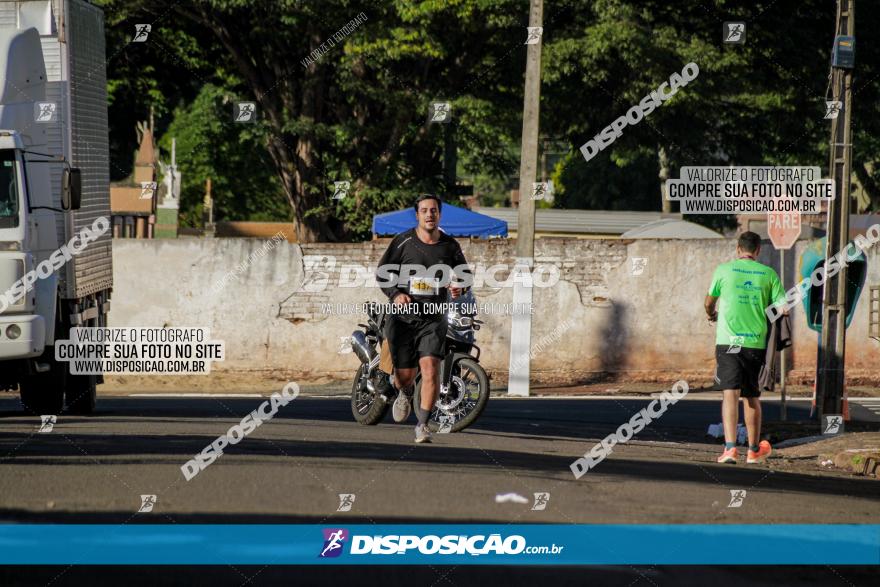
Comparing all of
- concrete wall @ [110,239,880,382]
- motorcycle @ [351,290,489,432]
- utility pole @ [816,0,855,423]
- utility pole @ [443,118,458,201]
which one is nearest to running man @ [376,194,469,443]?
motorcycle @ [351,290,489,432]

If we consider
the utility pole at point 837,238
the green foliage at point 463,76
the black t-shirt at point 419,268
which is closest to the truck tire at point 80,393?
the black t-shirt at point 419,268

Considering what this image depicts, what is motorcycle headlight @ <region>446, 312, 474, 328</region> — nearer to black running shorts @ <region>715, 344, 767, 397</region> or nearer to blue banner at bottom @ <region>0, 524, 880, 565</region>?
black running shorts @ <region>715, 344, 767, 397</region>

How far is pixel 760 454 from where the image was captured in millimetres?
12102

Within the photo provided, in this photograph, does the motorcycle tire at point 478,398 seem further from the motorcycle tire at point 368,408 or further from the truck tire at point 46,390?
the truck tire at point 46,390

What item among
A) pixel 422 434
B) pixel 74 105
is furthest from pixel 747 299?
pixel 74 105

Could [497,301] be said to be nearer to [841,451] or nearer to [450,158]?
[841,451]

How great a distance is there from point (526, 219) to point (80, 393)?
933 centimetres

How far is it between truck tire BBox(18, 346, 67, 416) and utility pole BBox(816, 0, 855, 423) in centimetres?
843

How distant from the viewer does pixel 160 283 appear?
24422mm

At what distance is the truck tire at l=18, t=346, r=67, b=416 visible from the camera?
1409 centimetres

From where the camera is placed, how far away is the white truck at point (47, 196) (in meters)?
12.9

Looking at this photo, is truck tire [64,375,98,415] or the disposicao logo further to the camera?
truck tire [64,375,98,415]

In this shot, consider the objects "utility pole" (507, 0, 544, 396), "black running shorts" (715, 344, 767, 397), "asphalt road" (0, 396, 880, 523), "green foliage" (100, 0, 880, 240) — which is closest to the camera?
"asphalt road" (0, 396, 880, 523)

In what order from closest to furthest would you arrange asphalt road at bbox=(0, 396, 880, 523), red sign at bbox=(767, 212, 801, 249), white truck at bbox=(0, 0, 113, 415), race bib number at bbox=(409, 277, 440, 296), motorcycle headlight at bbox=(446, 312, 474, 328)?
1. asphalt road at bbox=(0, 396, 880, 523)
2. race bib number at bbox=(409, 277, 440, 296)
3. white truck at bbox=(0, 0, 113, 415)
4. motorcycle headlight at bbox=(446, 312, 474, 328)
5. red sign at bbox=(767, 212, 801, 249)
